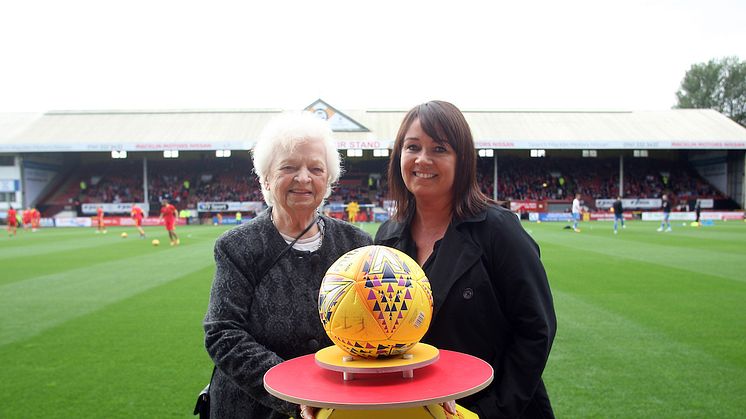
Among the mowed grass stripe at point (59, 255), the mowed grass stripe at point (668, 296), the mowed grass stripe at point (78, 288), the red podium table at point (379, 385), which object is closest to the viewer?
the red podium table at point (379, 385)

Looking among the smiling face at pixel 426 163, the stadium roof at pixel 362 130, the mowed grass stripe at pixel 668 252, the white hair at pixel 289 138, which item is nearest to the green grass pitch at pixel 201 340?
the mowed grass stripe at pixel 668 252

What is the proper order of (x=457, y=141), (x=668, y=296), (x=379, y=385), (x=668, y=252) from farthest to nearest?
(x=668, y=252) → (x=668, y=296) → (x=457, y=141) → (x=379, y=385)

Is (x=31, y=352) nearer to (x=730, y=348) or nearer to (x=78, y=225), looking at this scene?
(x=730, y=348)

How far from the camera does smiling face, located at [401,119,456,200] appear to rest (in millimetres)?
2244

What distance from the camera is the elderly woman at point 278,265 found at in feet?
6.88

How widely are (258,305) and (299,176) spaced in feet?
1.88

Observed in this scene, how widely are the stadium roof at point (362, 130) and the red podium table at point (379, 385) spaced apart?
35.5 meters

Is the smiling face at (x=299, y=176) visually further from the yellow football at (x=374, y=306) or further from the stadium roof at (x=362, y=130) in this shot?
the stadium roof at (x=362, y=130)

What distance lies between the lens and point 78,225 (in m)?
36.9

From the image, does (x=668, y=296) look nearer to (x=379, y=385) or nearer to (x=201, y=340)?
(x=201, y=340)

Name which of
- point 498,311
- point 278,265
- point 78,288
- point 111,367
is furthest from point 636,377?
point 78,288

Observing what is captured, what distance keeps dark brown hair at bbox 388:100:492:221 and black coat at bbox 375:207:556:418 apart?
0.12 metres

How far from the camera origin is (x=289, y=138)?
2.16 meters

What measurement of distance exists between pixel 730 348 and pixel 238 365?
6161 millimetres
